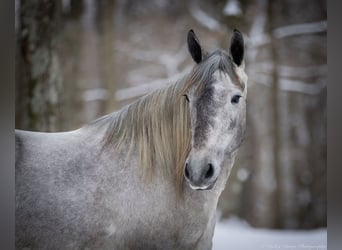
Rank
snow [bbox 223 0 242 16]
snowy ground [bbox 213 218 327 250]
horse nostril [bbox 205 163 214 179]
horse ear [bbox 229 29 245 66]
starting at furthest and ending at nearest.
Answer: snow [bbox 223 0 242 16] → snowy ground [bbox 213 218 327 250] → horse ear [bbox 229 29 245 66] → horse nostril [bbox 205 163 214 179]

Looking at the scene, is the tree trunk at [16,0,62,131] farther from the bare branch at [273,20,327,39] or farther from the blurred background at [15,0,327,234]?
the bare branch at [273,20,327,39]

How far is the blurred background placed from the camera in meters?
2.80

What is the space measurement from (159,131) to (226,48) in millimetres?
930

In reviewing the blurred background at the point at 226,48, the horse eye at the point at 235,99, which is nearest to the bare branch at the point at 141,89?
the blurred background at the point at 226,48

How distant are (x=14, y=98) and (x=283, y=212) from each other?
212 centimetres

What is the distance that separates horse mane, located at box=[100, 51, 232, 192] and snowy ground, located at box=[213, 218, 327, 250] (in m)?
0.70

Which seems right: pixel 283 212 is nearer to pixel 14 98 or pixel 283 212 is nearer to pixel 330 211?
pixel 330 211

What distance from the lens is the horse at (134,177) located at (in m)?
2.21

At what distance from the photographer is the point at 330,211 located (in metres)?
2.81

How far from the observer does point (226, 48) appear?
2803mm

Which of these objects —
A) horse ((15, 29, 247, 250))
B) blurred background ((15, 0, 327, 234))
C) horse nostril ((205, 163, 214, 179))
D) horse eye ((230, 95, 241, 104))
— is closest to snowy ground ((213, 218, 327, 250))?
blurred background ((15, 0, 327, 234))

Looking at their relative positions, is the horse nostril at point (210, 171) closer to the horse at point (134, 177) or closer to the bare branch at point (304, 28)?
the horse at point (134, 177)

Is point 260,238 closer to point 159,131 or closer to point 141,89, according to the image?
point 159,131

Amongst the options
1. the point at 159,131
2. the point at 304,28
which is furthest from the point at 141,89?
the point at 304,28
